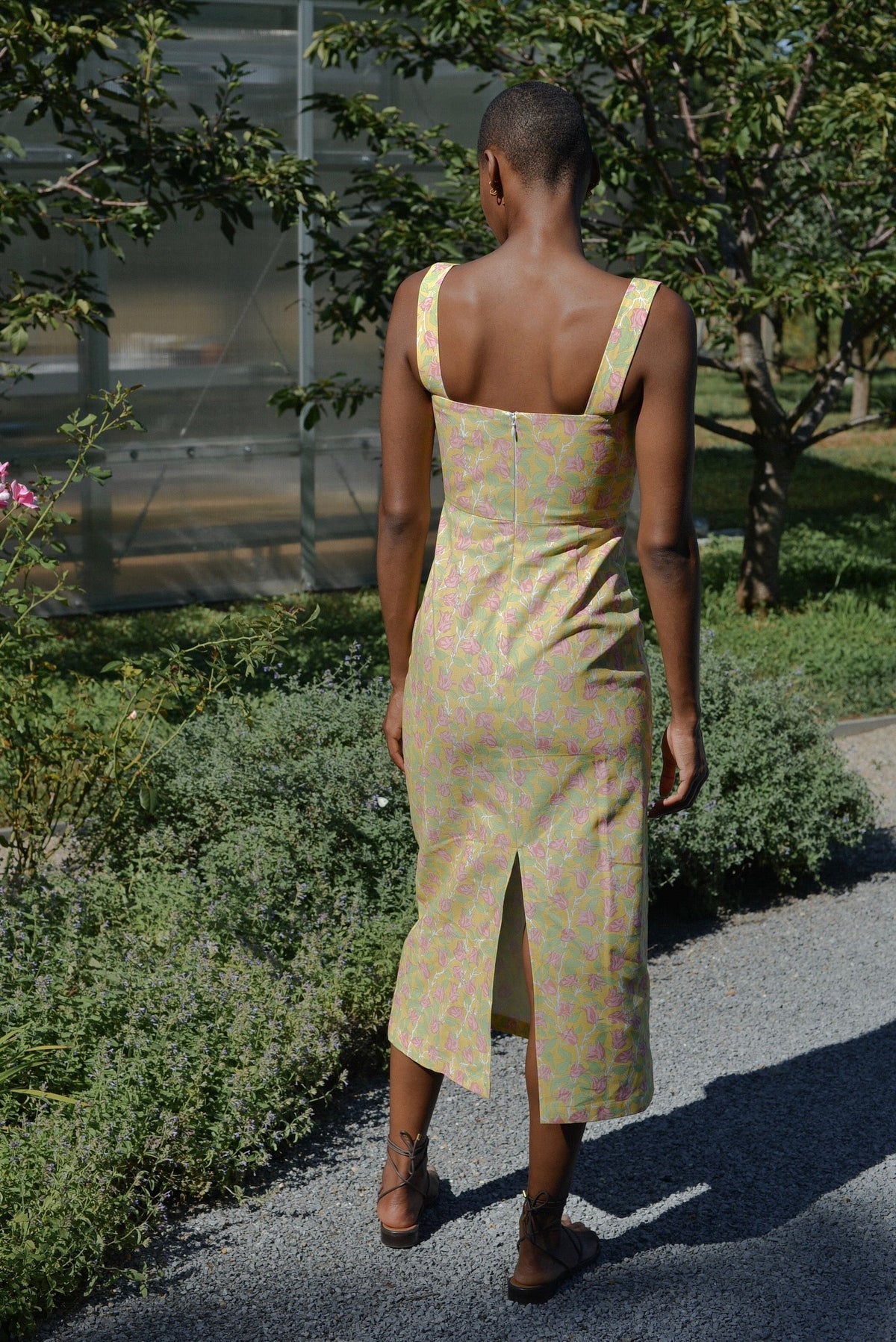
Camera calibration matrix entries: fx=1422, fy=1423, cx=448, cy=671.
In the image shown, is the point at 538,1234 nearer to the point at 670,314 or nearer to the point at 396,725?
the point at 396,725

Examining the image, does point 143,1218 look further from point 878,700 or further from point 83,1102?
point 878,700

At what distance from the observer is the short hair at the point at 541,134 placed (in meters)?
2.20

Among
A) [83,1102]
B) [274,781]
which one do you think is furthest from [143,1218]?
[274,781]

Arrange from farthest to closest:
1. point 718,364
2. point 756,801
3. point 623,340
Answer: point 718,364 → point 756,801 → point 623,340

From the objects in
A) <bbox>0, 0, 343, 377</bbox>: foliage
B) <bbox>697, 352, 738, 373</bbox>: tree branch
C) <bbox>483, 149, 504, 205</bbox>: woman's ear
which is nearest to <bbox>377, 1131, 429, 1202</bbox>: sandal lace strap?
<bbox>483, 149, 504, 205</bbox>: woman's ear

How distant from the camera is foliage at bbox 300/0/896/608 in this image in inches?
242

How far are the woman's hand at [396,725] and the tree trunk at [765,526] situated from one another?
552 centimetres

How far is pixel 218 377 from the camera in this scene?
8266mm

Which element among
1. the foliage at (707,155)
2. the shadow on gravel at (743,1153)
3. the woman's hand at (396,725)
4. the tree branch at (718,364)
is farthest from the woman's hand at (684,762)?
the tree branch at (718,364)

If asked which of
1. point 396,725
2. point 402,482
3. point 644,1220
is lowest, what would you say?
point 644,1220

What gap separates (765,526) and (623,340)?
232 inches

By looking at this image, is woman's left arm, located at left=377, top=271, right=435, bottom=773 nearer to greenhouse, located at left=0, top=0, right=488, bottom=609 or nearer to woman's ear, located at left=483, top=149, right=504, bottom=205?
woman's ear, located at left=483, top=149, right=504, bottom=205

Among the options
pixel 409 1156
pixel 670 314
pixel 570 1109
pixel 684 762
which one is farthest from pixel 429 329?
pixel 409 1156

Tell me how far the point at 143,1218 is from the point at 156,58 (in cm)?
A: 431
